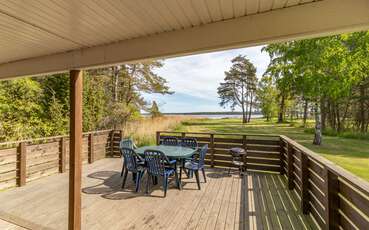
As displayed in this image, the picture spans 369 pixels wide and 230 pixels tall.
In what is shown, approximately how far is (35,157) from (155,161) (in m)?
2.90

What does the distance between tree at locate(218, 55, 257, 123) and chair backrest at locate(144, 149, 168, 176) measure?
21.0 m

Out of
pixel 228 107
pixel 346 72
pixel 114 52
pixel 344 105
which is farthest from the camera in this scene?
pixel 228 107

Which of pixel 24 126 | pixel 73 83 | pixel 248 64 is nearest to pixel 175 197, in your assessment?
pixel 73 83

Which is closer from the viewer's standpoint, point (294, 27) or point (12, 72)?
point (294, 27)

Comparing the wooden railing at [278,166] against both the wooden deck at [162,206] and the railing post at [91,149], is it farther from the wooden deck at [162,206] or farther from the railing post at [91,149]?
the wooden deck at [162,206]

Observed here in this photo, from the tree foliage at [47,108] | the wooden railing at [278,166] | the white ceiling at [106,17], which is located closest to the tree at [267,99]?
the tree foliage at [47,108]

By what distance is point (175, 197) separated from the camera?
3.83 m

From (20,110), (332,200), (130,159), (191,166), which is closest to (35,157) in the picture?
(130,159)

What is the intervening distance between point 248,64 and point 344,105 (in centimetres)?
1182

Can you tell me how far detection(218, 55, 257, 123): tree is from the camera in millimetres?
24391

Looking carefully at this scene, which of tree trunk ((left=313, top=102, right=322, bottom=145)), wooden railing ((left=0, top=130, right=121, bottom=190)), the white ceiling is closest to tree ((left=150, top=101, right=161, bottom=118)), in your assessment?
wooden railing ((left=0, top=130, right=121, bottom=190))

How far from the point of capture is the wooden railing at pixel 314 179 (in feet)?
6.07

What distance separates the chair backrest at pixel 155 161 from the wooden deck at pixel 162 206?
1.43ft

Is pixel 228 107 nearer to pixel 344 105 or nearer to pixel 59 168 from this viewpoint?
pixel 344 105
